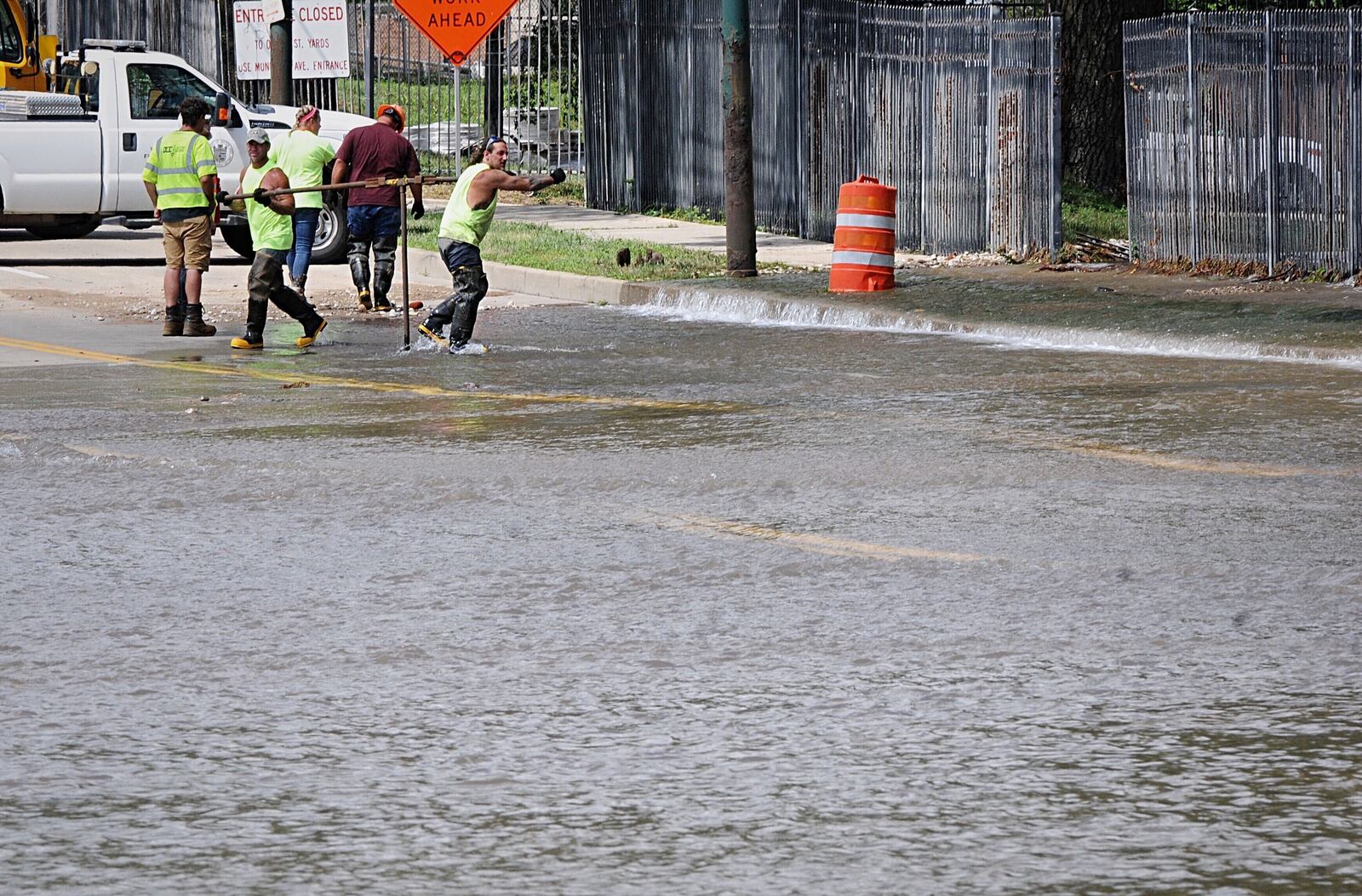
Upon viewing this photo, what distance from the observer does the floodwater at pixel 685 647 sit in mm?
4641

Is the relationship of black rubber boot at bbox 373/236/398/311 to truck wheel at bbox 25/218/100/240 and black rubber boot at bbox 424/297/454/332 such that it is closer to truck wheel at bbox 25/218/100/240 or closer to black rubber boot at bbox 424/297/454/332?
black rubber boot at bbox 424/297/454/332

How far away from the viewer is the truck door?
74.8ft

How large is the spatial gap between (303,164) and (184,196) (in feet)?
5.80

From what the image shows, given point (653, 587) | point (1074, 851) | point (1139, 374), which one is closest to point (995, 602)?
point (653, 587)

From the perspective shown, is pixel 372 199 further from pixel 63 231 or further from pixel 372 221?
pixel 63 231

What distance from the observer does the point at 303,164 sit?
1784 cm

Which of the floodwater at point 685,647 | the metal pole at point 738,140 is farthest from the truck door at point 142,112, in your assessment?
the floodwater at point 685,647

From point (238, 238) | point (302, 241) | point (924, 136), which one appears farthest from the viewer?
point (238, 238)

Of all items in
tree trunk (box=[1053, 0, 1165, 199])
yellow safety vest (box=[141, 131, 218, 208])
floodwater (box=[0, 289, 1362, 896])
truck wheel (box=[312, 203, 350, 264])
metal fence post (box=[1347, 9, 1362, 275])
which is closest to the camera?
floodwater (box=[0, 289, 1362, 896])

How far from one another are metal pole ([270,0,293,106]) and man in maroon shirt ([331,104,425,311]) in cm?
758

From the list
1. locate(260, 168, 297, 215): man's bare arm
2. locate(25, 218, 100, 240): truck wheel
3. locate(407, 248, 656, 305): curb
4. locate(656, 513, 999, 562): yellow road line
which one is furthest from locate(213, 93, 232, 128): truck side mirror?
locate(656, 513, 999, 562): yellow road line

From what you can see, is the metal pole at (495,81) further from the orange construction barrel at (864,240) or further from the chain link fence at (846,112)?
the orange construction barrel at (864,240)

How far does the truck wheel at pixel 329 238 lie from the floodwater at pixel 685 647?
10.1 meters

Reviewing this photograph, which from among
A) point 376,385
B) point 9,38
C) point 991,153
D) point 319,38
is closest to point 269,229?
point 376,385
